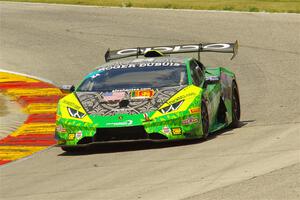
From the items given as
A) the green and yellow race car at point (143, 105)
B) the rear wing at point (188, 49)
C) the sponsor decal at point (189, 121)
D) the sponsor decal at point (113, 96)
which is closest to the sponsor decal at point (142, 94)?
the green and yellow race car at point (143, 105)

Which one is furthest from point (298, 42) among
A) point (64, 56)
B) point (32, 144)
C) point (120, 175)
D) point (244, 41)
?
point (120, 175)

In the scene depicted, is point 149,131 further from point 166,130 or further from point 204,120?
point 204,120

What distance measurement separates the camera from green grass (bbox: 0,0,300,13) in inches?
1222

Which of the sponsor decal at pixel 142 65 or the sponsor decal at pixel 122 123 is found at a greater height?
the sponsor decal at pixel 142 65

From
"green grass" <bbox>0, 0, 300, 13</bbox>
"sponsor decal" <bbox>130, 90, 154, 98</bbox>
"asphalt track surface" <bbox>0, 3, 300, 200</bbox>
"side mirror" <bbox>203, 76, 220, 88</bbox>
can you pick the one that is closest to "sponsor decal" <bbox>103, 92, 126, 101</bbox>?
"sponsor decal" <bbox>130, 90, 154, 98</bbox>

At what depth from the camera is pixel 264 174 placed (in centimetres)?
946

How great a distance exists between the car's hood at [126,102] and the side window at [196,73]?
600mm

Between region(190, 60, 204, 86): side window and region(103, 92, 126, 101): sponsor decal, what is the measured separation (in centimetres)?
109

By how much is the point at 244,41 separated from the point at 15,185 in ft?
52.6

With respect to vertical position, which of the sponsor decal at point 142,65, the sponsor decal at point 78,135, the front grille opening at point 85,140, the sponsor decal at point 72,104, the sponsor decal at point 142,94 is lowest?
the front grille opening at point 85,140

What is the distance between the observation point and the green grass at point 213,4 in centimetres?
3103

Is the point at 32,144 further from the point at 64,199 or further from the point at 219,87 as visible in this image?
the point at 64,199

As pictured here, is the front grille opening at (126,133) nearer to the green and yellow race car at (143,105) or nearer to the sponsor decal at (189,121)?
the green and yellow race car at (143,105)

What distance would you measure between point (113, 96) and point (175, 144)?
1.07 m
